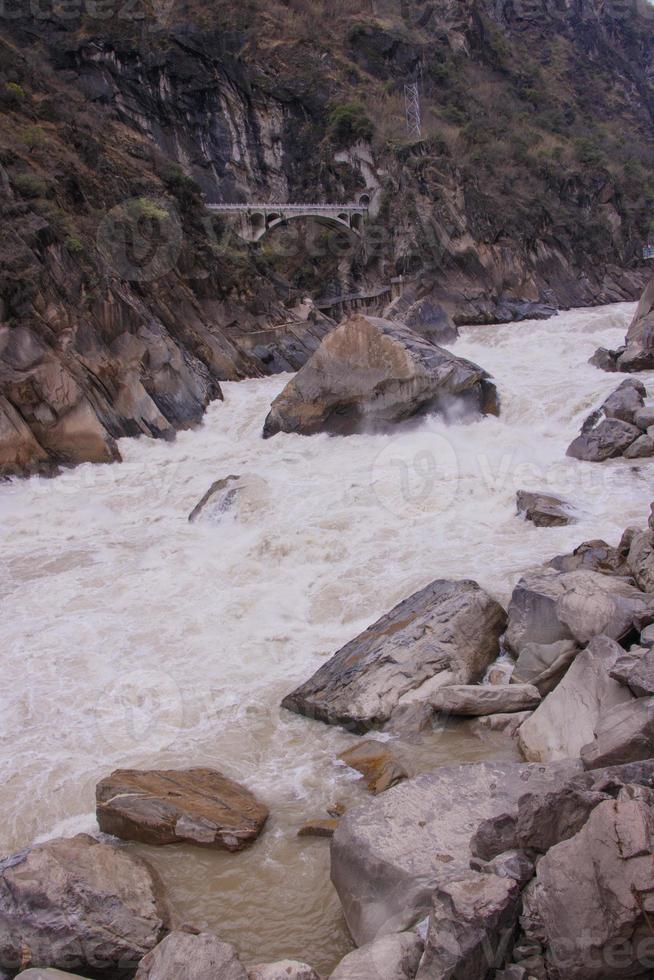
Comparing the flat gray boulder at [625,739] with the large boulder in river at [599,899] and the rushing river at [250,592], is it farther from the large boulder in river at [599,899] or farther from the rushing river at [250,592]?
the rushing river at [250,592]

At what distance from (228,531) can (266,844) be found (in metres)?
7.61

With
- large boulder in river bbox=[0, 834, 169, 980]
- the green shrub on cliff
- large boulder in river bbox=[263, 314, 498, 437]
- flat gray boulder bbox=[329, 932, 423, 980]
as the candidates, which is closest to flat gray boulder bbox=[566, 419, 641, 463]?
large boulder in river bbox=[263, 314, 498, 437]

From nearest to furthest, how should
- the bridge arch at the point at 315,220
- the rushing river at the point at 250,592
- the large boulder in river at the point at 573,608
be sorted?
the rushing river at the point at 250,592 < the large boulder in river at the point at 573,608 < the bridge arch at the point at 315,220

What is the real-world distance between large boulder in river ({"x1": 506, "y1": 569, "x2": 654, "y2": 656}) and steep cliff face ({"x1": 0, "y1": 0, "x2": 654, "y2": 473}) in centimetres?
1174

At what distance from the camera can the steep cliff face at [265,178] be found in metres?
18.3

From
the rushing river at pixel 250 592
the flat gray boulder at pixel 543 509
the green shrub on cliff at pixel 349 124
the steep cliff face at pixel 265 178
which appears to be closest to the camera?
the rushing river at pixel 250 592

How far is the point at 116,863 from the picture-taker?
4.87m

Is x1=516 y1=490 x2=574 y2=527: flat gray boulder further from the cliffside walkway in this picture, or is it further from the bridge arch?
the bridge arch

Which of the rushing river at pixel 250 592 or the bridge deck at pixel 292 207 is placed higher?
the bridge deck at pixel 292 207

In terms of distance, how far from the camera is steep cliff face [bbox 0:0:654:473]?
60.2ft

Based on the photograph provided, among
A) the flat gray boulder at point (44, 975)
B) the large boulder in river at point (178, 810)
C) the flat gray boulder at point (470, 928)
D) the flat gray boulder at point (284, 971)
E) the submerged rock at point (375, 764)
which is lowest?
the submerged rock at point (375, 764)

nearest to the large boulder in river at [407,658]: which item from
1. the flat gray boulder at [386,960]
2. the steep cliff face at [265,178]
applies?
the flat gray boulder at [386,960]

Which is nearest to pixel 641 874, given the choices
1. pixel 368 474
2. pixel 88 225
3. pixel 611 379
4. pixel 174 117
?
pixel 368 474

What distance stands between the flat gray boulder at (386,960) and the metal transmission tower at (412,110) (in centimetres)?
4837
